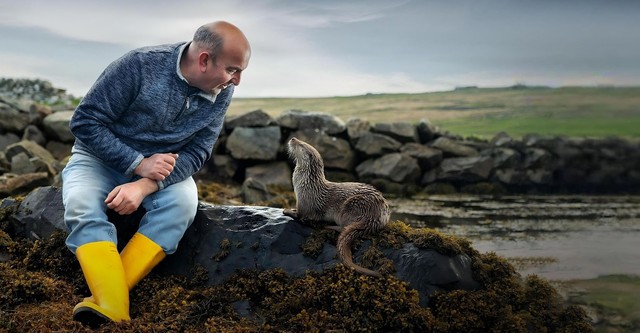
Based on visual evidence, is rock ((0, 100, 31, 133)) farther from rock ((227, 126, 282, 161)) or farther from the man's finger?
the man's finger

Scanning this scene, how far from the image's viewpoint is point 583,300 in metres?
5.90

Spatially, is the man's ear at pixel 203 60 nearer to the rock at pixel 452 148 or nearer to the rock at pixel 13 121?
the rock at pixel 452 148

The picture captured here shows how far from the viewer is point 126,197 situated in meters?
4.45

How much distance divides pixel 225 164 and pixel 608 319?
32.2 feet

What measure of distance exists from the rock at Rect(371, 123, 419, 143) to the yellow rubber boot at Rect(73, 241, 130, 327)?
1087 cm

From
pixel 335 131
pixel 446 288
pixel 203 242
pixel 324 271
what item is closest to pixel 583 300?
pixel 446 288

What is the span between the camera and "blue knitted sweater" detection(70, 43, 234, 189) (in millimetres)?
4621

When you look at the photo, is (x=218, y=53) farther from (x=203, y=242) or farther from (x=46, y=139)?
(x=46, y=139)

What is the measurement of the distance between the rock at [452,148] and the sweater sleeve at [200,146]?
394 inches

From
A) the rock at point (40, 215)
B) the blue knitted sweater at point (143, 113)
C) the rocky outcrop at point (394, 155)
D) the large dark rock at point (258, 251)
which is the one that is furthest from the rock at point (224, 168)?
the blue knitted sweater at point (143, 113)

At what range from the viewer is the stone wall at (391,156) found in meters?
13.7

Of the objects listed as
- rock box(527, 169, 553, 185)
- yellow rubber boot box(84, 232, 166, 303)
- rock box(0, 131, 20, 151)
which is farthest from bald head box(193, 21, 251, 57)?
rock box(0, 131, 20, 151)

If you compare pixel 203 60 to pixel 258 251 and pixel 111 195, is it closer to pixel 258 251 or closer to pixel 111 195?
pixel 111 195

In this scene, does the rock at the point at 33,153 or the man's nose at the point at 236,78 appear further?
the rock at the point at 33,153
